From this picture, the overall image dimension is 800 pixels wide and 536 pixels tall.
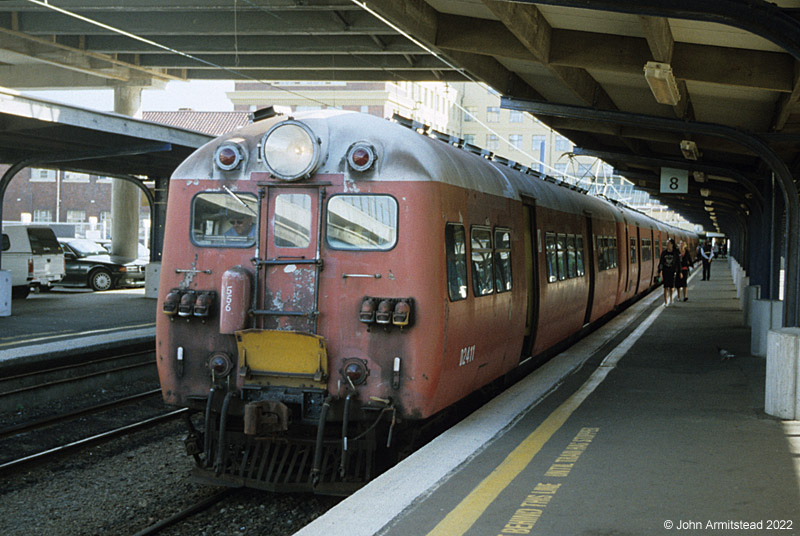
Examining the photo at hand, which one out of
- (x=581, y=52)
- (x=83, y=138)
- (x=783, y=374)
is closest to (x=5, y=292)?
(x=83, y=138)

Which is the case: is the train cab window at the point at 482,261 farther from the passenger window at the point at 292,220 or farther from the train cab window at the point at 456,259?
the passenger window at the point at 292,220

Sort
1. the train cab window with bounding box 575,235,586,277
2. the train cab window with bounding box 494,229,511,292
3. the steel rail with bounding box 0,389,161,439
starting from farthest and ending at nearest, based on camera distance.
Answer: the train cab window with bounding box 575,235,586,277, the steel rail with bounding box 0,389,161,439, the train cab window with bounding box 494,229,511,292

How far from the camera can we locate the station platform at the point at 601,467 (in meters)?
5.46

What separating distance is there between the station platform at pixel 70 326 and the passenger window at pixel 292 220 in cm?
717

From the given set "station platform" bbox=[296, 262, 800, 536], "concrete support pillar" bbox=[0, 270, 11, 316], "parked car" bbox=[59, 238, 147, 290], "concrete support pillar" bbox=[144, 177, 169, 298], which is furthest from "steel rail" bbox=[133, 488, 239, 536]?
"parked car" bbox=[59, 238, 147, 290]

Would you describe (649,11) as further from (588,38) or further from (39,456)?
(39,456)

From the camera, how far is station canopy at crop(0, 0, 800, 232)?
8867 mm

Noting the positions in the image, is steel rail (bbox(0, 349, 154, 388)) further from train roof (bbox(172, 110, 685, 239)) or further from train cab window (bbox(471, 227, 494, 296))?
train cab window (bbox(471, 227, 494, 296))

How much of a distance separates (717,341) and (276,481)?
1063 cm

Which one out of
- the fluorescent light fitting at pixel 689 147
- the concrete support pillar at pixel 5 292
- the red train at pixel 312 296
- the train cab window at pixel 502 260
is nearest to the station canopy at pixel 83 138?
the concrete support pillar at pixel 5 292

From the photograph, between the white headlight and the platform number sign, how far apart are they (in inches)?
460

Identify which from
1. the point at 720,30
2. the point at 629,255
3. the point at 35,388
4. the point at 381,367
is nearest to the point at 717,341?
the point at 629,255

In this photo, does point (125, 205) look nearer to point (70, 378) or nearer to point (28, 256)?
point (28, 256)

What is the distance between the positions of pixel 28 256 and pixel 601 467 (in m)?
20.8
